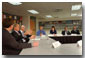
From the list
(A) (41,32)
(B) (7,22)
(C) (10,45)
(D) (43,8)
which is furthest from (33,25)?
(C) (10,45)

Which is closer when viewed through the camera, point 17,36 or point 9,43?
point 9,43

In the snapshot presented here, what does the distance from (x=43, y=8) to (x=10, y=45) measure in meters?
0.83

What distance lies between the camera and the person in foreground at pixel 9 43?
1.85 m

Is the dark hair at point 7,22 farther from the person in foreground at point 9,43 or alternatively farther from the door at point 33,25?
the door at point 33,25

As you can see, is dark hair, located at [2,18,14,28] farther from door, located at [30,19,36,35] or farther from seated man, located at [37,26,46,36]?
seated man, located at [37,26,46,36]

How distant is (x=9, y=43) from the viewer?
1.90 meters

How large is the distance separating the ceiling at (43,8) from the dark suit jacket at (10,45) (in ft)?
1.33

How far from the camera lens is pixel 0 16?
2256 millimetres

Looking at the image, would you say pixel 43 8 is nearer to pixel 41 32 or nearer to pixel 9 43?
pixel 41 32

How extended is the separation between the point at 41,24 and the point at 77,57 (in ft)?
2.73

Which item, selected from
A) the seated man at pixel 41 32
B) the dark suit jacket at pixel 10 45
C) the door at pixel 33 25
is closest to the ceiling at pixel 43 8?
the door at pixel 33 25

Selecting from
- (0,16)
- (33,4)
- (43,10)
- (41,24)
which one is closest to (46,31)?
(41,24)

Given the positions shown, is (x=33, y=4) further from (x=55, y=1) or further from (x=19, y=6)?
(x=55, y=1)

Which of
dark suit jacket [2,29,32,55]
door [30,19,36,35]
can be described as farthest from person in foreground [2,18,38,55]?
door [30,19,36,35]
